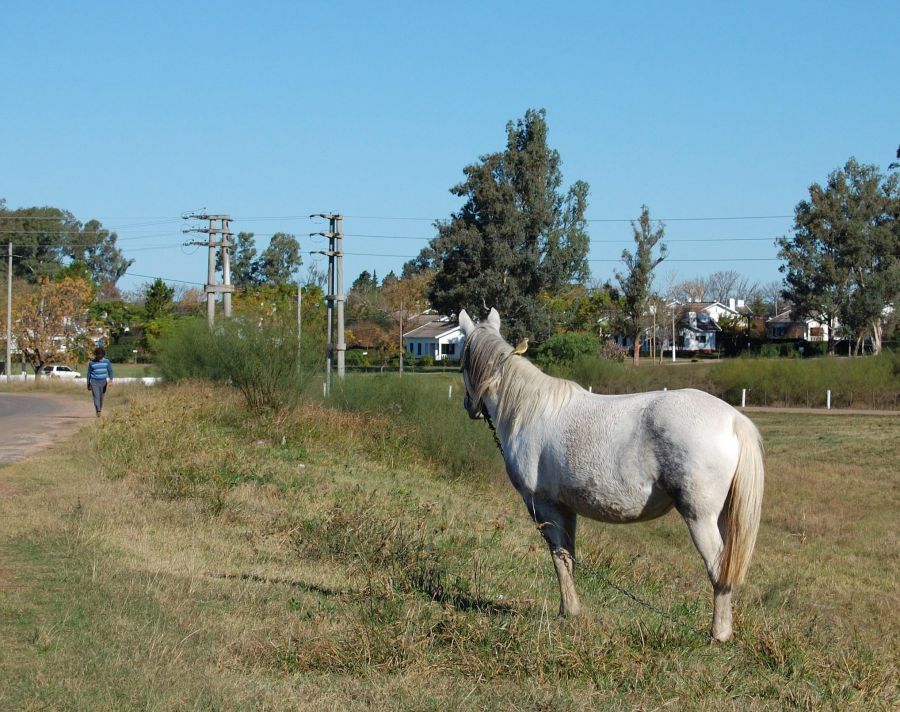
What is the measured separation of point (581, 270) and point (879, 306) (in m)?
22.3

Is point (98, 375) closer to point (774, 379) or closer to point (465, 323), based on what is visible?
point (465, 323)

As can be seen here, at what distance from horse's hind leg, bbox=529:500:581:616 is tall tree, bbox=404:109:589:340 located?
4406 cm

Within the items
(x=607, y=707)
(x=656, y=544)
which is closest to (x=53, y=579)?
(x=607, y=707)

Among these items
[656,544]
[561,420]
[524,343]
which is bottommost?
[656,544]

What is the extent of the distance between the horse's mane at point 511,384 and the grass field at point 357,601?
1.24 m

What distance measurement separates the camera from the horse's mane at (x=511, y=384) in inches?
252

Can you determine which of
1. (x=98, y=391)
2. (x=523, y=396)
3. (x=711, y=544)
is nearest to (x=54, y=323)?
(x=98, y=391)

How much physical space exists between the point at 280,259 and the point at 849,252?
60.7 meters

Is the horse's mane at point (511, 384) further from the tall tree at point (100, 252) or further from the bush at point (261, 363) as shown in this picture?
the tall tree at point (100, 252)

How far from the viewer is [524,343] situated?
6652mm

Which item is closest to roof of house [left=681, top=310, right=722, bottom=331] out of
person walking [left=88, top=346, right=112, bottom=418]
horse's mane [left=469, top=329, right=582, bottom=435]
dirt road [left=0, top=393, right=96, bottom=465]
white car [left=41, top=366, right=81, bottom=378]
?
white car [left=41, top=366, right=81, bottom=378]

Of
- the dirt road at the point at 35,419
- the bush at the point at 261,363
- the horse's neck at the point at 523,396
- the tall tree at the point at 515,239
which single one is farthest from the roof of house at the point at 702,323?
the horse's neck at the point at 523,396

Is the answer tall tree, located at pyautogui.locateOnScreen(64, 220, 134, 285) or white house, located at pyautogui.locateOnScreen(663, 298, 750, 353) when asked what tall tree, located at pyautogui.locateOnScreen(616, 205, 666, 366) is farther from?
tall tree, located at pyautogui.locateOnScreen(64, 220, 134, 285)

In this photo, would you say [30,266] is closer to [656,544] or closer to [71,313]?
[71,313]
